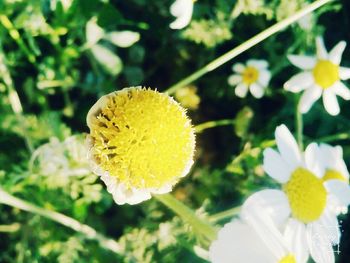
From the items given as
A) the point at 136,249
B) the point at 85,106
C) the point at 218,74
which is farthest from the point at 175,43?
the point at 136,249

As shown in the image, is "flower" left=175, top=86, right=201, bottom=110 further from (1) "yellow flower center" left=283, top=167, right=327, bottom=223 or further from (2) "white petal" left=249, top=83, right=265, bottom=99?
(1) "yellow flower center" left=283, top=167, right=327, bottom=223

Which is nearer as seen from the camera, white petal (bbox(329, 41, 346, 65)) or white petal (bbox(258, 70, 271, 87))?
white petal (bbox(329, 41, 346, 65))

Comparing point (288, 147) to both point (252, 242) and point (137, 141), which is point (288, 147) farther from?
point (137, 141)

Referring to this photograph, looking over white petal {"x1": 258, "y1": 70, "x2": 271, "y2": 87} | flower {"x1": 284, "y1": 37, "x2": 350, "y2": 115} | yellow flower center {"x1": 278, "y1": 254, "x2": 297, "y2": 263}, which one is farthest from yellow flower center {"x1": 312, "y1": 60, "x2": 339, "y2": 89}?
yellow flower center {"x1": 278, "y1": 254, "x2": 297, "y2": 263}

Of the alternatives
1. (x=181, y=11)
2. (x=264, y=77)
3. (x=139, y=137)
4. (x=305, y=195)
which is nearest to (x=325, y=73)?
(x=264, y=77)

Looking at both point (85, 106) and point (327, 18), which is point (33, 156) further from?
point (327, 18)

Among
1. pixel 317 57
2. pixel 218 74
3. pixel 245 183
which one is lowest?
pixel 245 183

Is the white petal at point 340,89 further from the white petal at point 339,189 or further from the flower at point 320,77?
the white petal at point 339,189

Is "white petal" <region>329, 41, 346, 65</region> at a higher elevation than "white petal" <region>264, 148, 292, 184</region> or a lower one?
higher
